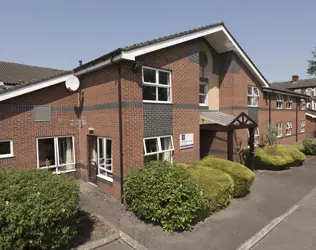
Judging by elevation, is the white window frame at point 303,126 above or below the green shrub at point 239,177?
above

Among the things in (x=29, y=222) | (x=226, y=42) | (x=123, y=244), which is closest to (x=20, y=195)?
(x=29, y=222)

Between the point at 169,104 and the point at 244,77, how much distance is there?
755 centimetres

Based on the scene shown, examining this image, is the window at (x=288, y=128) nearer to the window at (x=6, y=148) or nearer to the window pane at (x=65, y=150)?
the window pane at (x=65, y=150)

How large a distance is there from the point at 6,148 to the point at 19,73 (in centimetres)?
972

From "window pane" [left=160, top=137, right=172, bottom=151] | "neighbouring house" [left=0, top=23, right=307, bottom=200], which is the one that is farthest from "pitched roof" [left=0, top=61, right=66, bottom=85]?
"window pane" [left=160, top=137, right=172, bottom=151]

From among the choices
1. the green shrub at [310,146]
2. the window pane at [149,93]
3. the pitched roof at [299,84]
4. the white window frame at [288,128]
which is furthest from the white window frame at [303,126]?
the window pane at [149,93]

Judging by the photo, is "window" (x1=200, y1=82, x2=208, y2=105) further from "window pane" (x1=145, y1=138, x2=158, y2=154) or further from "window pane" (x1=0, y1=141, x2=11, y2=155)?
"window pane" (x1=0, y1=141, x2=11, y2=155)

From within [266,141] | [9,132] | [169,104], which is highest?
[169,104]

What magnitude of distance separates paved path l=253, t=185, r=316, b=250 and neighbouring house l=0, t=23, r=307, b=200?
3749 millimetres

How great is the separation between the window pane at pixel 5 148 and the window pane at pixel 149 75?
5.90 metres

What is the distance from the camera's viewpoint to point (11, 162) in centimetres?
819

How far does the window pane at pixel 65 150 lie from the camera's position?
31.7ft

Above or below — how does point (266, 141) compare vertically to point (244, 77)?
below

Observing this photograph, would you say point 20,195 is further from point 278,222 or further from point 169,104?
point 278,222
